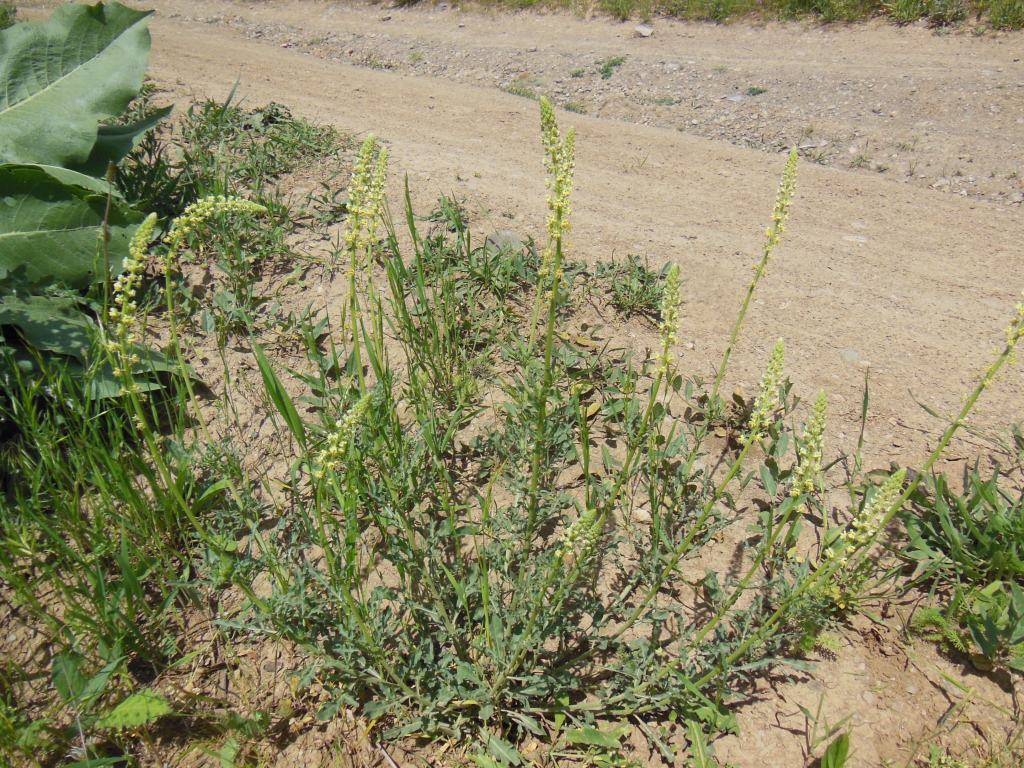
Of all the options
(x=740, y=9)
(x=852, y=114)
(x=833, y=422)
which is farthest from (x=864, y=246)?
(x=740, y=9)

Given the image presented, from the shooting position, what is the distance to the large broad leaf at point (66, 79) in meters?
3.23

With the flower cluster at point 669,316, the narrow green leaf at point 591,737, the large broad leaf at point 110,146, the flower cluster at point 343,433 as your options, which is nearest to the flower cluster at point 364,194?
the flower cluster at point 343,433

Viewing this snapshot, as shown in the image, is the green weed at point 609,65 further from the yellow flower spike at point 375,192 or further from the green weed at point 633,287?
the yellow flower spike at point 375,192

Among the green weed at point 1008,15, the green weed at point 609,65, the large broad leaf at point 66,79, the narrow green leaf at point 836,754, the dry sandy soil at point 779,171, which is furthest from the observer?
the green weed at point 609,65

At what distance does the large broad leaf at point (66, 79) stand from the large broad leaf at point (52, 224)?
8.9 inches

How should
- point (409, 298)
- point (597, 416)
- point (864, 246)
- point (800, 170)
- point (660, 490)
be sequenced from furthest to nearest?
point (800, 170)
point (864, 246)
point (409, 298)
point (597, 416)
point (660, 490)

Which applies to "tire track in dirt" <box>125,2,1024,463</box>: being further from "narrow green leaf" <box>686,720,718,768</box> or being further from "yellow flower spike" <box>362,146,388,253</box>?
"yellow flower spike" <box>362,146,388,253</box>

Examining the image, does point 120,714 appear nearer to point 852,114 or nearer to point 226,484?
point 226,484

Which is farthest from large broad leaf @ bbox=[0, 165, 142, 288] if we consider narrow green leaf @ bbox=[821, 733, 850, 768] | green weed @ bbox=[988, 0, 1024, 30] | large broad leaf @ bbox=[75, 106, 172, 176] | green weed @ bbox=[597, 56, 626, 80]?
green weed @ bbox=[988, 0, 1024, 30]

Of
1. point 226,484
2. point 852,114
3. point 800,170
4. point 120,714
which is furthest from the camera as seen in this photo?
point 852,114

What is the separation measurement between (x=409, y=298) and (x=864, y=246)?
3.49 m

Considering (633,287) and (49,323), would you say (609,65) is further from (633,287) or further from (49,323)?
(49,323)

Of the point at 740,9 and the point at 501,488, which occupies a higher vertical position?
the point at 740,9

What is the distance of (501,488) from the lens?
9.62 ft
